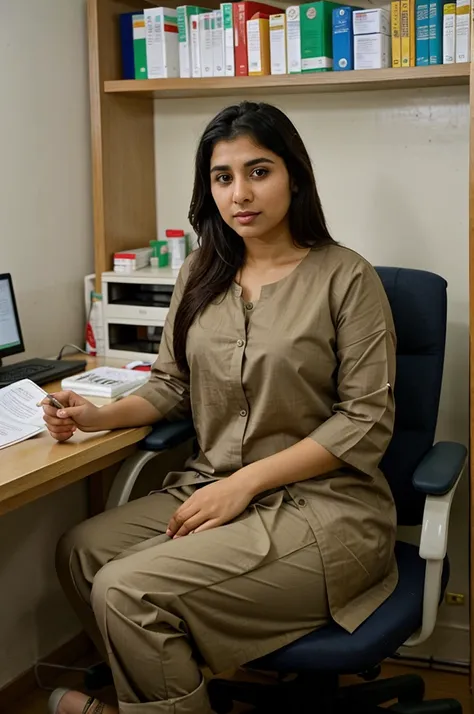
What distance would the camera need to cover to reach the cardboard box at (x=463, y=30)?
216 cm

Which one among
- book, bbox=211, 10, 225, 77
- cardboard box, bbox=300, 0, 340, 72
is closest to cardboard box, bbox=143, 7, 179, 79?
book, bbox=211, 10, 225, 77

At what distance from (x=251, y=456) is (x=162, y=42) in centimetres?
117

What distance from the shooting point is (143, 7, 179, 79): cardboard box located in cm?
250

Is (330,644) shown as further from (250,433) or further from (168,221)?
(168,221)

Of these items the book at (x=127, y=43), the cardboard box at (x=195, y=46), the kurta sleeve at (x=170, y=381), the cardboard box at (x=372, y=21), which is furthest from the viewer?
the book at (x=127, y=43)

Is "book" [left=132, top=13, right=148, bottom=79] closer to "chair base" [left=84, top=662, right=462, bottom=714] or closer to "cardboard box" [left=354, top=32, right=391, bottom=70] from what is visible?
"cardboard box" [left=354, top=32, right=391, bottom=70]

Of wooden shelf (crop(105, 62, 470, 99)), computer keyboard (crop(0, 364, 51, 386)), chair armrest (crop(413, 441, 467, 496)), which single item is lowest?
chair armrest (crop(413, 441, 467, 496))

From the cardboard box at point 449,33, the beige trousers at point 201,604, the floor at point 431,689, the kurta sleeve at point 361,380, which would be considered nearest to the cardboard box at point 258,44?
the cardboard box at point 449,33

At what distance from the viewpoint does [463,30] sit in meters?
2.17

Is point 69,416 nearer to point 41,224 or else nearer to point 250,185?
point 250,185

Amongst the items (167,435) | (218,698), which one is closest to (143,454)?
(167,435)

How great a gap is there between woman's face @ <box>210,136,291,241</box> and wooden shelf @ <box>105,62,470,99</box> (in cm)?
45

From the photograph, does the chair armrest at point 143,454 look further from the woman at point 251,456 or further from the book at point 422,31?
the book at point 422,31

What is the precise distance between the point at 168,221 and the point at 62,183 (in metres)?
0.36
